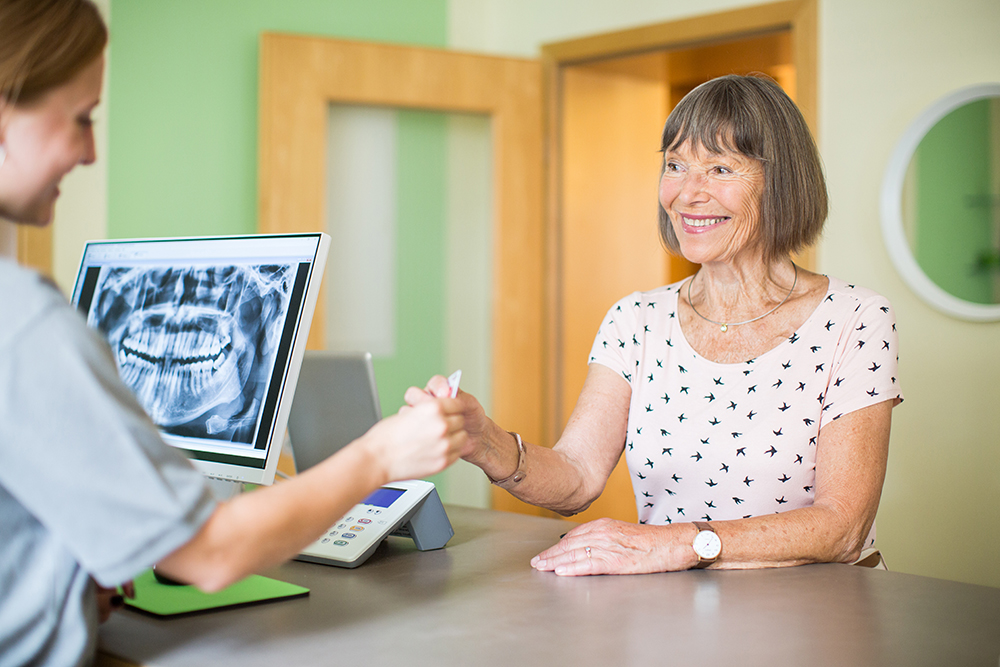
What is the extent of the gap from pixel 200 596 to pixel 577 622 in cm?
42

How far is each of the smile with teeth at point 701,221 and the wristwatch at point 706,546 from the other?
0.61m

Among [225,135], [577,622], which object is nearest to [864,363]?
[577,622]

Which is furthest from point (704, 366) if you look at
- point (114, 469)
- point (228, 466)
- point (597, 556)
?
point (114, 469)

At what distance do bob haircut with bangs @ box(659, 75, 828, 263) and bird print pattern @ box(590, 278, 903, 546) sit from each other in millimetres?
134

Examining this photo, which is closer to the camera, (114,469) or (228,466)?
(114,469)

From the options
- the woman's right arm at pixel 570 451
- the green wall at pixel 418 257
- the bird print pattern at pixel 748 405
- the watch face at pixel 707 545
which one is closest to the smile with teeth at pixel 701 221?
the bird print pattern at pixel 748 405

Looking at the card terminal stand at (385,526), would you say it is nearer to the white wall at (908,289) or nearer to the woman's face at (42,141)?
the woman's face at (42,141)

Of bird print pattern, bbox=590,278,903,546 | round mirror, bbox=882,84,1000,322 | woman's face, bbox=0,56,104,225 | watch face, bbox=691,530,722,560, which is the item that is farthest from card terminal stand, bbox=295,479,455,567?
round mirror, bbox=882,84,1000,322

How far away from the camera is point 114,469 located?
2.13 ft

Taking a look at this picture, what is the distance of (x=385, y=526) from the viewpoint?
3.98 ft

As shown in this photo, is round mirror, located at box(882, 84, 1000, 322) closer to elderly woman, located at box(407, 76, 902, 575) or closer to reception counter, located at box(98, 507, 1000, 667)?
elderly woman, located at box(407, 76, 902, 575)

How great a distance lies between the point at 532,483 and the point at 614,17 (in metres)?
2.46

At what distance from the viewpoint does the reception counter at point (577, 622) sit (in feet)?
2.70

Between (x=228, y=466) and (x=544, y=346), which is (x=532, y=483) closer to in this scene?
(x=228, y=466)
